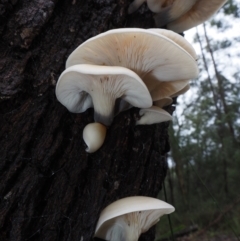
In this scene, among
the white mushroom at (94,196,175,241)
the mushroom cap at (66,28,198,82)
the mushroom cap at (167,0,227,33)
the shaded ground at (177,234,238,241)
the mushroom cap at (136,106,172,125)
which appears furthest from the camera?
the shaded ground at (177,234,238,241)

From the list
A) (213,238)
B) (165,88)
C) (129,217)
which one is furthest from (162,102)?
(213,238)

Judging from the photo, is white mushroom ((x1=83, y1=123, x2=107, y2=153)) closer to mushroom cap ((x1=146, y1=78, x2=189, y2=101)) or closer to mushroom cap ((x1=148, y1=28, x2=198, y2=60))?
mushroom cap ((x1=146, y1=78, x2=189, y2=101))

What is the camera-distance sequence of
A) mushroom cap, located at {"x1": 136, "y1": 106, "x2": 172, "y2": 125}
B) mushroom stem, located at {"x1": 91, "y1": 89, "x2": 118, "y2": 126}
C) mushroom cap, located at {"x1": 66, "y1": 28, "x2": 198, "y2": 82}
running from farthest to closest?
mushroom cap, located at {"x1": 136, "y1": 106, "x2": 172, "y2": 125}
mushroom stem, located at {"x1": 91, "y1": 89, "x2": 118, "y2": 126}
mushroom cap, located at {"x1": 66, "y1": 28, "x2": 198, "y2": 82}

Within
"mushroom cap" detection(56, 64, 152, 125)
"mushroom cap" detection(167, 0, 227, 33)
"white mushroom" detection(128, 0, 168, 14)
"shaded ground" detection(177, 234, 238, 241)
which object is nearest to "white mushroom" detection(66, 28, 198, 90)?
"mushroom cap" detection(56, 64, 152, 125)

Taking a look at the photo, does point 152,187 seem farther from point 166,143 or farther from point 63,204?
point 63,204

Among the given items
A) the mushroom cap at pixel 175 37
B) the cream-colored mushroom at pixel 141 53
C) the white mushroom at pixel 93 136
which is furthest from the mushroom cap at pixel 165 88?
the white mushroom at pixel 93 136

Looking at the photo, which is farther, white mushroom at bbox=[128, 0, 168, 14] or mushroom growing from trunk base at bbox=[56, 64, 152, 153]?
white mushroom at bbox=[128, 0, 168, 14]

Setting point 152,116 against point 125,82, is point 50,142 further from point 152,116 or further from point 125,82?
point 152,116
